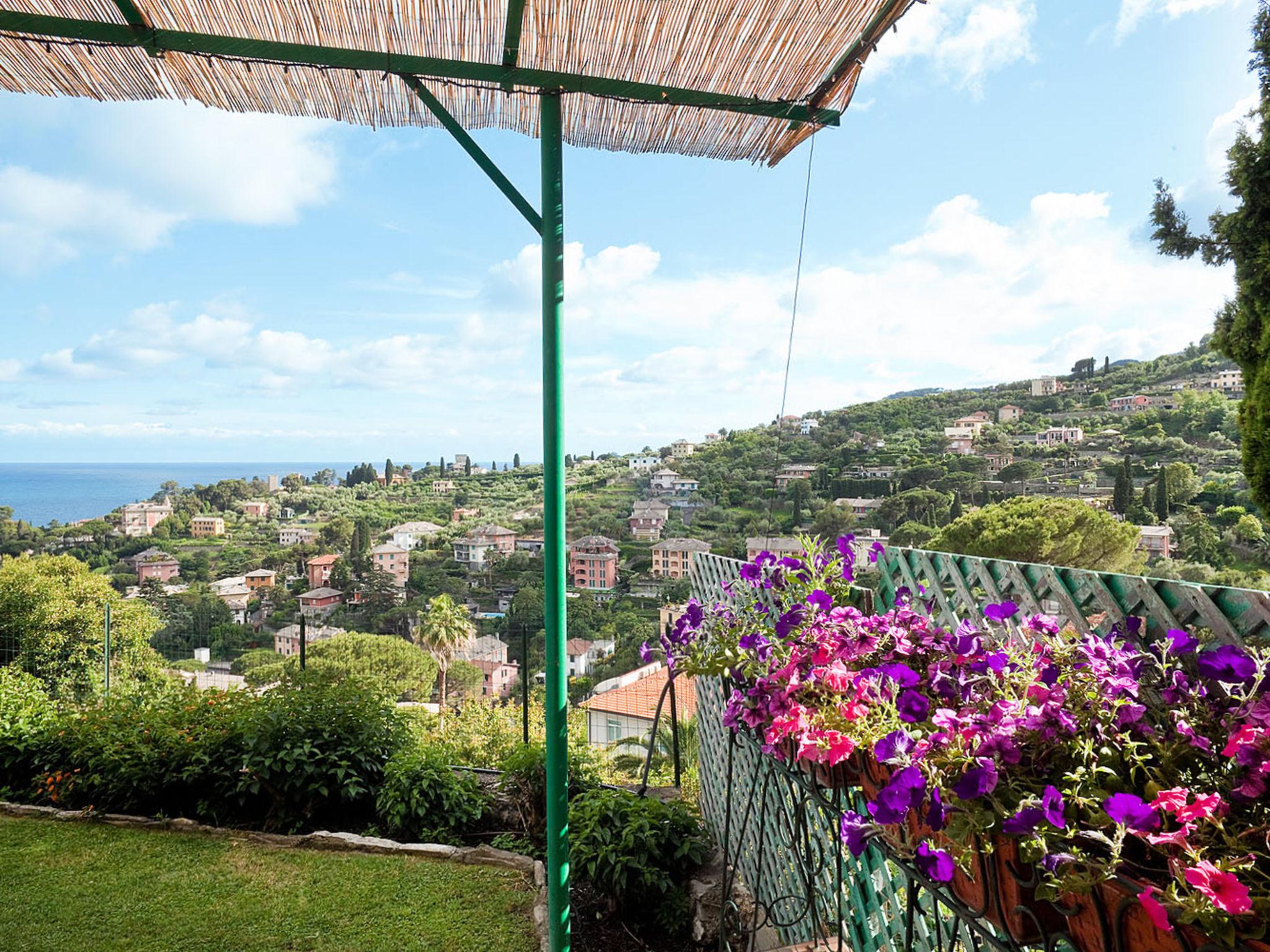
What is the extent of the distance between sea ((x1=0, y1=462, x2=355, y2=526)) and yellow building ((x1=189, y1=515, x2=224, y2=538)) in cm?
187

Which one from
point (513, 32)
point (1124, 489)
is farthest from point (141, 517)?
point (1124, 489)

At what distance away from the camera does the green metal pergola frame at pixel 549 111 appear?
4.97 ft

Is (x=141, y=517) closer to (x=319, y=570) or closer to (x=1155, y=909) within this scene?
(x=319, y=570)

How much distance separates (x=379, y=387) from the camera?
30.3 meters

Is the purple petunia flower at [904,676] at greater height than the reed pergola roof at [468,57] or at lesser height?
lesser

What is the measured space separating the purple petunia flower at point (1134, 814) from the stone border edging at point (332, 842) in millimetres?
2347

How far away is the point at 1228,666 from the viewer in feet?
2.20

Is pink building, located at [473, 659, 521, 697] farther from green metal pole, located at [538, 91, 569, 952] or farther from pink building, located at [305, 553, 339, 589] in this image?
green metal pole, located at [538, 91, 569, 952]

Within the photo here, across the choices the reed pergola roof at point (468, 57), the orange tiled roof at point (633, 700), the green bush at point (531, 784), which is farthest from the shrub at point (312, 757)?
the orange tiled roof at point (633, 700)

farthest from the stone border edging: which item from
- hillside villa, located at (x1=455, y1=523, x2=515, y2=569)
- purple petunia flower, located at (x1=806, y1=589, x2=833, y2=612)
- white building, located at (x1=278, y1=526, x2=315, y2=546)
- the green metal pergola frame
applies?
white building, located at (x1=278, y1=526, x2=315, y2=546)

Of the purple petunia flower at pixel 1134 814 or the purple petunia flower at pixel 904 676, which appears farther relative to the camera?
the purple petunia flower at pixel 904 676

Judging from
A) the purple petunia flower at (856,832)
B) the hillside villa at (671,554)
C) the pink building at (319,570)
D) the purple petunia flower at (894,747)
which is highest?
the purple petunia flower at (894,747)

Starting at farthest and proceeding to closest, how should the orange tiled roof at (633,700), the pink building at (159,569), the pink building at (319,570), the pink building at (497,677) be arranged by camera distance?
the pink building at (319,570) → the pink building at (159,569) → the pink building at (497,677) → the orange tiled roof at (633,700)

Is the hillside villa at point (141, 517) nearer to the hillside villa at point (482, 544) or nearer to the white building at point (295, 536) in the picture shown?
the white building at point (295, 536)
